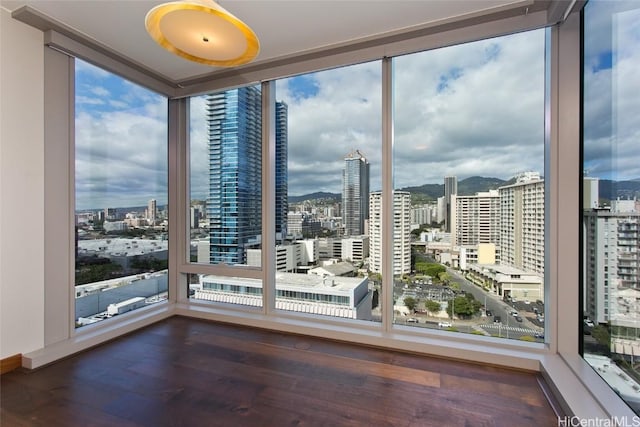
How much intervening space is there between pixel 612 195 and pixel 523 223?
0.62m

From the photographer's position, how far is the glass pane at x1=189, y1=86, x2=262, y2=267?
3223 mm

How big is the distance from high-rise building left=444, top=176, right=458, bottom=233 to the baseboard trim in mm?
3537

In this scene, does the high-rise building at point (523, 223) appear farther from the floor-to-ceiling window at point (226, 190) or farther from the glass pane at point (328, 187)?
the floor-to-ceiling window at point (226, 190)

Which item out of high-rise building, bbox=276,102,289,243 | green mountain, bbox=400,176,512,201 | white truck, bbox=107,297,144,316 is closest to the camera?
green mountain, bbox=400,176,512,201

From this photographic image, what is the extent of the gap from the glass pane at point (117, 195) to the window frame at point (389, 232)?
5.5 inches

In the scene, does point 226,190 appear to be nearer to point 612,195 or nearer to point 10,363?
point 10,363

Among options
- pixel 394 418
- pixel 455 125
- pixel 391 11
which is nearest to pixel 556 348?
pixel 394 418

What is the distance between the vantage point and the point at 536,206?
227 cm

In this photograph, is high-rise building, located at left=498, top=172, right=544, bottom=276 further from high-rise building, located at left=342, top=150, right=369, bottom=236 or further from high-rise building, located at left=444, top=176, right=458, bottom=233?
high-rise building, located at left=342, top=150, right=369, bottom=236

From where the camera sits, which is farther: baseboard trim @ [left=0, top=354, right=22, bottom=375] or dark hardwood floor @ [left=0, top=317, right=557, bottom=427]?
baseboard trim @ [left=0, top=354, right=22, bottom=375]

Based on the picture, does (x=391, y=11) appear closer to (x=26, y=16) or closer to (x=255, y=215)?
(x=255, y=215)

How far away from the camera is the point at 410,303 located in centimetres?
263

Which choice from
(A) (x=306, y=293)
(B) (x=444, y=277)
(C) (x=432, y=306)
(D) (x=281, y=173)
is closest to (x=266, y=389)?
(A) (x=306, y=293)

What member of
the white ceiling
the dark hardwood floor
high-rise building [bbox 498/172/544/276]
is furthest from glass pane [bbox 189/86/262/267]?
high-rise building [bbox 498/172/544/276]
